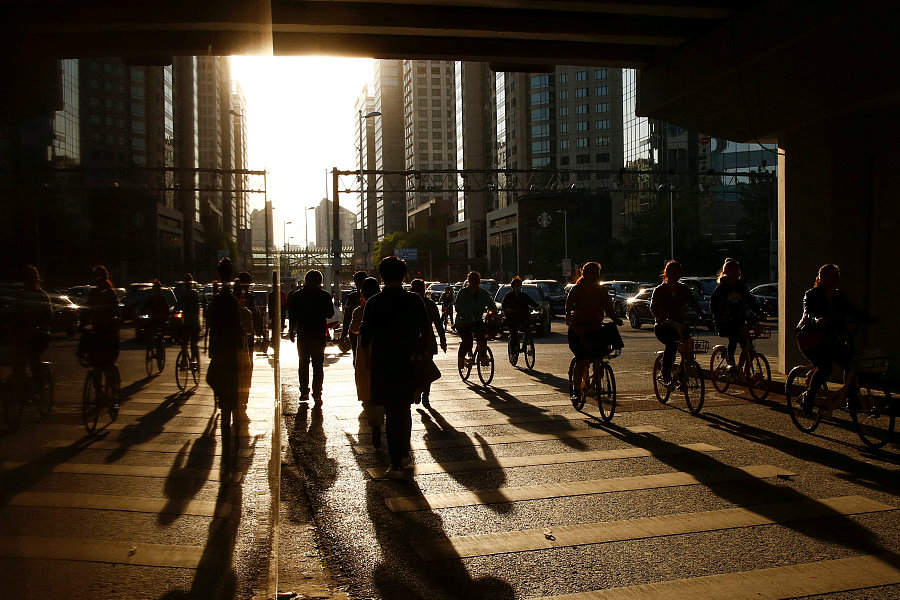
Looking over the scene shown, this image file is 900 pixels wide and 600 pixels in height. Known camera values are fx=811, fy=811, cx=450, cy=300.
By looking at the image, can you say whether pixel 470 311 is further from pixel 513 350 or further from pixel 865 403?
pixel 865 403

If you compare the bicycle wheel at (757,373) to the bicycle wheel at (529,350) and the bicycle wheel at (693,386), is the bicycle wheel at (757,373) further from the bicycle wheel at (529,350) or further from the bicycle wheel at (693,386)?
the bicycle wheel at (529,350)

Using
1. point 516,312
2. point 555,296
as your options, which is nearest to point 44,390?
point 516,312

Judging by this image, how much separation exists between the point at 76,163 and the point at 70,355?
393 mm

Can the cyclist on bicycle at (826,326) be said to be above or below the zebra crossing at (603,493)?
above

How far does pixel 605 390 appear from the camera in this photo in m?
10.1

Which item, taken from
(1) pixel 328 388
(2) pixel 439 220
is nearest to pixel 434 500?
(1) pixel 328 388

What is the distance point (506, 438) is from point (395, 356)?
8.16 feet

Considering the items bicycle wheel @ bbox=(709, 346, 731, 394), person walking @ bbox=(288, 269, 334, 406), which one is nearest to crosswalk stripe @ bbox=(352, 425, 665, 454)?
bicycle wheel @ bbox=(709, 346, 731, 394)

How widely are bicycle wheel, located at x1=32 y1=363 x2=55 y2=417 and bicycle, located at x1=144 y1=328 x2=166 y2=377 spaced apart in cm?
50

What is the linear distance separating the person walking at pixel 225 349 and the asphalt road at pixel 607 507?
215 centimetres

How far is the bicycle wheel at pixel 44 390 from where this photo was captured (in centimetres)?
132

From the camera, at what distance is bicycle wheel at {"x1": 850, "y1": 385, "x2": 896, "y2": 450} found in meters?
7.86

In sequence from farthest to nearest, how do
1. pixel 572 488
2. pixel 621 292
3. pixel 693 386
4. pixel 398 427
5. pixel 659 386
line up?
pixel 621 292 < pixel 659 386 < pixel 693 386 < pixel 398 427 < pixel 572 488

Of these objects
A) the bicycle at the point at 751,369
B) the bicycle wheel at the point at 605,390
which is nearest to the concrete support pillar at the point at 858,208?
the bicycle at the point at 751,369
